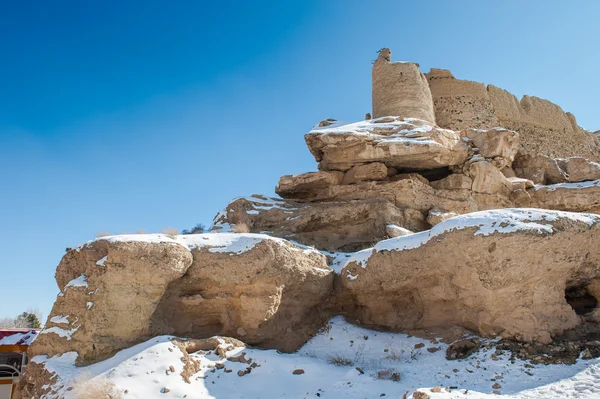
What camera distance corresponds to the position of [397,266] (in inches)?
478

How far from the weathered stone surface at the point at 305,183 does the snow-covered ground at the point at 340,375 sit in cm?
803

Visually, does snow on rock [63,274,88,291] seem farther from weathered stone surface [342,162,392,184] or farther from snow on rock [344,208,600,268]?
weathered stone surface [342,162,392,184]

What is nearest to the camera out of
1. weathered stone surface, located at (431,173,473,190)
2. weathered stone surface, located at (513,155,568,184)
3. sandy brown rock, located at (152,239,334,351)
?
sandy brown rock, located at (152,239,334,351)

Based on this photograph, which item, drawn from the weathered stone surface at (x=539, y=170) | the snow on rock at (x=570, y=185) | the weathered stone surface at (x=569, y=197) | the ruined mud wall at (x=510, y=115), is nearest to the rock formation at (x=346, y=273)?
the weathered stone surface at (x=569, y=197)

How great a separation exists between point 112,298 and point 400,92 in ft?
52.6

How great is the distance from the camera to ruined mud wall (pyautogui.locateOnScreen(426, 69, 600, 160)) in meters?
25.2

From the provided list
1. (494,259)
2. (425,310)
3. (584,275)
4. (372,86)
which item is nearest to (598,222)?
(584,275)

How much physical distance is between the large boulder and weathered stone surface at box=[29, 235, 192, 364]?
20.6 feet

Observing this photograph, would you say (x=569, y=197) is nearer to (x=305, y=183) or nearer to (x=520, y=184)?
(x=520, y=184)

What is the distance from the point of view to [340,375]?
10086 millimetres

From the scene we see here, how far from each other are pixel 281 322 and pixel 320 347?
124 centimetres

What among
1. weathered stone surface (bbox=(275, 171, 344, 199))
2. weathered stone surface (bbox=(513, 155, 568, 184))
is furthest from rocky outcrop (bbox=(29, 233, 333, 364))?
weathered stone surface (bbox=(513, 155, 568, 184))

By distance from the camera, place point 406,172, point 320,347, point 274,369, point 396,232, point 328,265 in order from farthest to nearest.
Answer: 1. point 406,172
2. point 396,232
3. point 328,265
4. point 320,347
5. point 274,369

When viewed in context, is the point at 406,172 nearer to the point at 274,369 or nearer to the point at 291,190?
the point at 291,190
